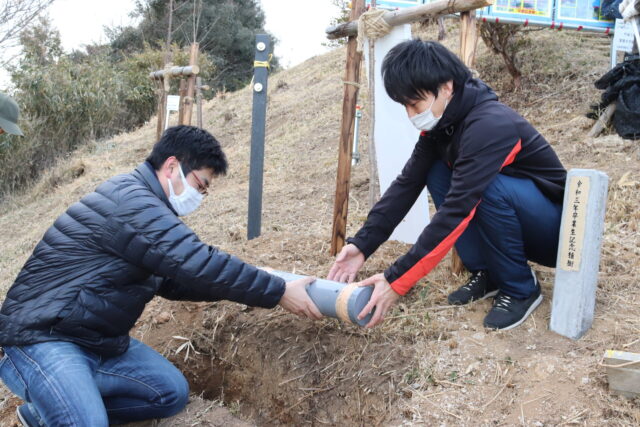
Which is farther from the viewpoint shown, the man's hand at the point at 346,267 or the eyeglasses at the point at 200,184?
the man's hand at the point at 346,267

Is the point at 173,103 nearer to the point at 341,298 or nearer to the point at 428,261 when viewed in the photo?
the point at 341,298

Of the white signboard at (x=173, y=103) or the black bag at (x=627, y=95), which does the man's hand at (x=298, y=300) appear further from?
the white signboard at (x=173, y=103)

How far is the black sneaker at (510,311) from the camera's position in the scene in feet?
8.82

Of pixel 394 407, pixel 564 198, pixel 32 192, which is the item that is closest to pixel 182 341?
pixel 394 407

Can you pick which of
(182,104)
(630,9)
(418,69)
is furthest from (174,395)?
(182,104)

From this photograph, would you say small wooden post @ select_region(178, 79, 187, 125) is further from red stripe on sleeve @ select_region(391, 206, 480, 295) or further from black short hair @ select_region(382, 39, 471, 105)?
red stripe on sleeve @ select_region(391, 206, 480, 295)

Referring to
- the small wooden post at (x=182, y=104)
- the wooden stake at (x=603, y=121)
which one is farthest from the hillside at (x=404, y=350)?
the small wooden post at (x=182, y=104)

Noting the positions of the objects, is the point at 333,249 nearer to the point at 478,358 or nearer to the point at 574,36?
the point at 478,358

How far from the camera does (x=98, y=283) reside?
2361mm

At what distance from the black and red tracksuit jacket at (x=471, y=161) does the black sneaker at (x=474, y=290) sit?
595 mm

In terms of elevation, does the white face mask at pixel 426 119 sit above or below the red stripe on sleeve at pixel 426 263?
above

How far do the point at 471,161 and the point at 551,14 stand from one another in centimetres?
484

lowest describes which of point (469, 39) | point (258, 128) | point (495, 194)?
point (495, 194)

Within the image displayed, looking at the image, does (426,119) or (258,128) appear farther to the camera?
(258,128)
